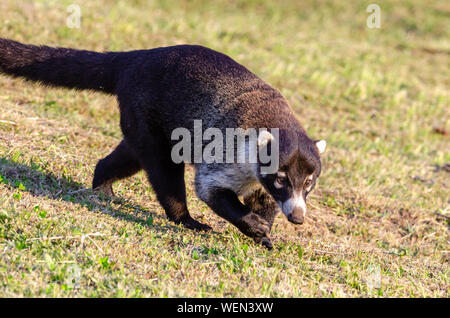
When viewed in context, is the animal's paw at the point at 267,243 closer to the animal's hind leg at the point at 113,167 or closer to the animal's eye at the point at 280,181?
the animal's eye at the point at 280,181

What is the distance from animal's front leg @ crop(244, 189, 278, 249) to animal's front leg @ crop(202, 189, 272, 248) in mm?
254

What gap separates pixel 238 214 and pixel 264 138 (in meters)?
0.82

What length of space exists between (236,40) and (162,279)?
33.1 feet

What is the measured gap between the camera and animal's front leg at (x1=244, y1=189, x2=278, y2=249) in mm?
6598

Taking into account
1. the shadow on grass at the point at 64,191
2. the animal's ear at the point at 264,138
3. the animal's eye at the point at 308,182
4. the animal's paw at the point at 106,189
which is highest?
the animal's ear at the point at 264,138

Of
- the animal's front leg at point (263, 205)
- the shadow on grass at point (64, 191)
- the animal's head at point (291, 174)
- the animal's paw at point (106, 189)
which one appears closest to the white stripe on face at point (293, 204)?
the animal's head at point (291, 174)

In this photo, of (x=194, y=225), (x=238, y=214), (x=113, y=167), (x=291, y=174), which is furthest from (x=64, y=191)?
→ (x=291, y=174)

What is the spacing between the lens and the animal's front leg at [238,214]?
620cm

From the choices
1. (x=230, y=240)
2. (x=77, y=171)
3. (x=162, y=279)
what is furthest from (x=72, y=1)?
(x=162, y=279)

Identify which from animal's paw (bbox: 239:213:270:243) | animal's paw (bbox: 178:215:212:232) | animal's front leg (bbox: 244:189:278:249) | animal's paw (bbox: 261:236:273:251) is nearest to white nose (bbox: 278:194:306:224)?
animal's paw (bbox: 239:213:270:243)

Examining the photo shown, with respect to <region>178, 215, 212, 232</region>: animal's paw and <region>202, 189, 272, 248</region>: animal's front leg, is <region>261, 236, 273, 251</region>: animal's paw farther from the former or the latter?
<region>178, 215, 212, 232</region>: animal's paw

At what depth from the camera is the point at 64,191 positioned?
22.0ft

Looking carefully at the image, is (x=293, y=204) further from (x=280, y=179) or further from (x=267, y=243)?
(x=267, y=243)

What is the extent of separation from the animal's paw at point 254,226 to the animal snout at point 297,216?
0.42 meters
